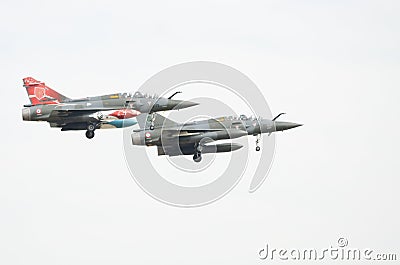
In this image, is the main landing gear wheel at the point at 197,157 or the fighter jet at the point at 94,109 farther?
the main landing gear wheel at the point at 197,157

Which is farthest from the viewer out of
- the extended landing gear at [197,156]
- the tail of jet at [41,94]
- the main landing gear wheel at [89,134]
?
the tail of jet at [41,94]

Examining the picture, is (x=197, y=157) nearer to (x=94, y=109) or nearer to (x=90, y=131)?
(x=90, y=131)

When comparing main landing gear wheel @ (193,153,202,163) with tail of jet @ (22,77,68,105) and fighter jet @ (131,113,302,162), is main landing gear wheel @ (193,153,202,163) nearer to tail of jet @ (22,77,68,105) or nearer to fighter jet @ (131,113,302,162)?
fighter jet @ (131,113,302,162)

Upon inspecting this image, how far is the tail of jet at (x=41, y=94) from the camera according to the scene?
232 ft

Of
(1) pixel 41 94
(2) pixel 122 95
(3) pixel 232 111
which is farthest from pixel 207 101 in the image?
(1) pixel 41 94

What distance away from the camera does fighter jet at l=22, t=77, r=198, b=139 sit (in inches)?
2670

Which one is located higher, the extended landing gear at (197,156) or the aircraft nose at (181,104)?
the aircraft nose at (181,104)

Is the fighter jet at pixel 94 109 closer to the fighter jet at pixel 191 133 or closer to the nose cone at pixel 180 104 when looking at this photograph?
the nose cone at pixel 180 104

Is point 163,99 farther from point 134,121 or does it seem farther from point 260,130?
point 260,130

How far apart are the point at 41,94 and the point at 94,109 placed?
17.7ft

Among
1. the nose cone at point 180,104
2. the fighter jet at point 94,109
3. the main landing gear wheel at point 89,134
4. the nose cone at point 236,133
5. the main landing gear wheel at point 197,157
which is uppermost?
the nose cone at point 180,104

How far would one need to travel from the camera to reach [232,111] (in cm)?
6938

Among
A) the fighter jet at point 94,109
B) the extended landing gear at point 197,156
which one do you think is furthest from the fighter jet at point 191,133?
the fighter jet at point 94,109

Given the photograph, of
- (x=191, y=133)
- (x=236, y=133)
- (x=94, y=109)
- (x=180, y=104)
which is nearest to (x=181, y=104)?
(x=180, y=104)
